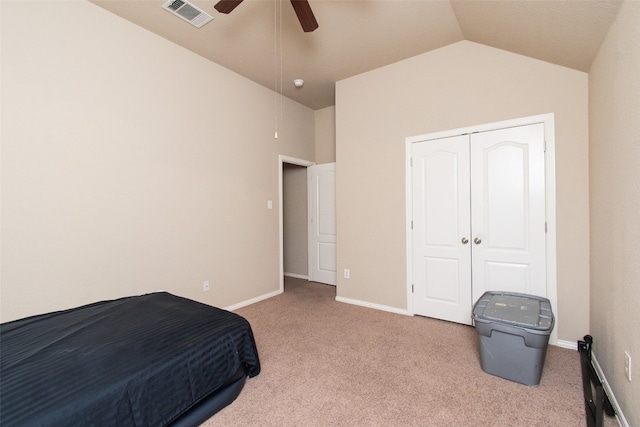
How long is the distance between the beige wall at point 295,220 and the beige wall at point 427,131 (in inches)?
52.6

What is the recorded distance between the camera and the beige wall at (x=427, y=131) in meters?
2.46

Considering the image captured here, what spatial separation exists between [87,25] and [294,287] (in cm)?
381

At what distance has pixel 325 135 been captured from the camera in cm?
476

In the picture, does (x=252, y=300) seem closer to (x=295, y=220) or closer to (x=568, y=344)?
(x=295, y=220)

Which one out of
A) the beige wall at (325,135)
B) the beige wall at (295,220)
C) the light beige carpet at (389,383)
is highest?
the beige wall at (325,135)

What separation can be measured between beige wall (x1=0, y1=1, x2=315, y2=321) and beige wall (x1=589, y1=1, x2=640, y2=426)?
3372 mm

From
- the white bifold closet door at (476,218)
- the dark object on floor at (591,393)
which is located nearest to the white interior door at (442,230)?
the white bifold closet door at (476,218)

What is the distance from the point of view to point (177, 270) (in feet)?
9.73

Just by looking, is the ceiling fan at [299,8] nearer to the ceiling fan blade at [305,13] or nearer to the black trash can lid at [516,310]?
the ceiling fan blade at [305,13]

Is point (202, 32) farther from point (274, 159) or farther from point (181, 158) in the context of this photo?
point (274, 159)

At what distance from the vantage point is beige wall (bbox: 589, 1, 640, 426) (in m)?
1.44

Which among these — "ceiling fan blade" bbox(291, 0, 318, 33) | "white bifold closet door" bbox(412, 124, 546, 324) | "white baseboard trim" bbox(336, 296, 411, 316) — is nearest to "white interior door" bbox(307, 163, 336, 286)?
"white baseboard trim" bbox(336, 296, 411, 316)

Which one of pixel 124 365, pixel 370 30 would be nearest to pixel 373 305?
→ pixel 124 365

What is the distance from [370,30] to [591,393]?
10.8 ft
